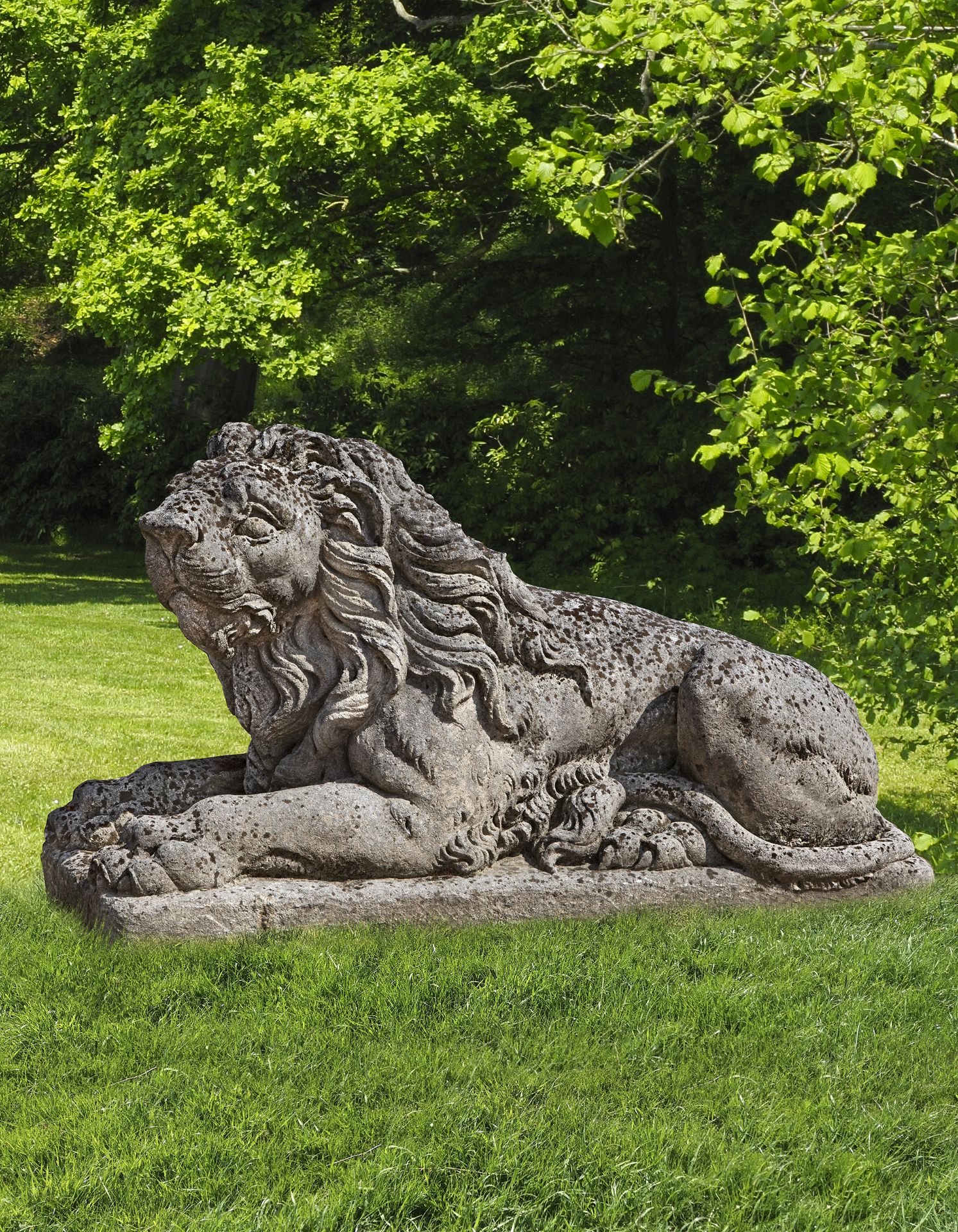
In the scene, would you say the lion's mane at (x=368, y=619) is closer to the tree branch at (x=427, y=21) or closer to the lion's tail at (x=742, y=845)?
the lion's tail at (x=742, y=845)

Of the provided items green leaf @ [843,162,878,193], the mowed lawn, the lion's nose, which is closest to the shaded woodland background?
green leaf @ [843,162,878,193]

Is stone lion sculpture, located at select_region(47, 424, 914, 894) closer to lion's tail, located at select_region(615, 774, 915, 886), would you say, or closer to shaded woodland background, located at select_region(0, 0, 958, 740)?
lion's tail, located at select_region(615, 774, 915, 886)

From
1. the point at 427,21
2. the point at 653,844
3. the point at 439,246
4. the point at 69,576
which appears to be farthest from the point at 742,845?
the point at 69,576

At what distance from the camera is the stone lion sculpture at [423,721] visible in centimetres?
434

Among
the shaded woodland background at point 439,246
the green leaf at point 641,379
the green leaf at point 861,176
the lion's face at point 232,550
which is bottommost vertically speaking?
the lion's face at point 232,550

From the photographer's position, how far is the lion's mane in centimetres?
448

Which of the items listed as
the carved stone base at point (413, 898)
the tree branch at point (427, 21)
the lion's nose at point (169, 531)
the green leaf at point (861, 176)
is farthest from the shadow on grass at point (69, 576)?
the green leaf at point (861, 176)

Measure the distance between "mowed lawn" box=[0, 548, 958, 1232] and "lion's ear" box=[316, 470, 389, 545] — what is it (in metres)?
1.28

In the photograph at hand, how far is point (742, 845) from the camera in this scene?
4.73m

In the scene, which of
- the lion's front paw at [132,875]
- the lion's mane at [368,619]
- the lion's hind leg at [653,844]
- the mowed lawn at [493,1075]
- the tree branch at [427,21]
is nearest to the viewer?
the mowed lawn at [493,1075]

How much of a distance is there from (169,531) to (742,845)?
7.15 ft

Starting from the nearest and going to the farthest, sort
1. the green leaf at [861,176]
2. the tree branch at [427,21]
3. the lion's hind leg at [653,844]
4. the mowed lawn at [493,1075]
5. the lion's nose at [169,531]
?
the mowed lawn at [493,1075], the green leaf at [861,176], the lion's nose at [169,531], the lion's hind leg at [653,844], the tree branch at [427,21]

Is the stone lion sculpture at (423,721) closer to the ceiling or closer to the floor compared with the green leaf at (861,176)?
closer to the floor

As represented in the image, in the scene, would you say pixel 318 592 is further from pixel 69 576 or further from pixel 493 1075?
pixel 69 576
